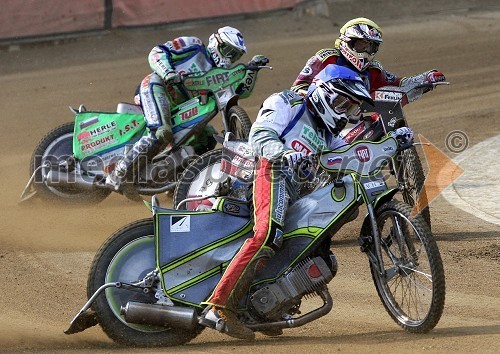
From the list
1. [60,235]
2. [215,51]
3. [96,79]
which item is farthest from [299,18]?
[60,235]

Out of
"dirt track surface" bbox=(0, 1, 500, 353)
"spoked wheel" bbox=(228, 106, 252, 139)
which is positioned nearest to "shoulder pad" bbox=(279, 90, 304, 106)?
"dirt track surface" bbox=(0, 1, 500, 353)

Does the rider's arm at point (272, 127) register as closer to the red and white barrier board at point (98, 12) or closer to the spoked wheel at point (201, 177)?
the spoked wheel at point (201, 177)

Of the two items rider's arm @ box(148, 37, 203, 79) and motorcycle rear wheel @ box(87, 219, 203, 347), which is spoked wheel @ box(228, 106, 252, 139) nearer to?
rider's arm @ box(148, 37, 203, 79)

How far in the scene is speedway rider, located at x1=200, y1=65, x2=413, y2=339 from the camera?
246 inches

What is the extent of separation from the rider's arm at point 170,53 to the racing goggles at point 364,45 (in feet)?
5.98

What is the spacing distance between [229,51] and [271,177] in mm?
4326

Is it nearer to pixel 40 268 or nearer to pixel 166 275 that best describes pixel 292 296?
pixel 166 275

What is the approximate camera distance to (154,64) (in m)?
10.5

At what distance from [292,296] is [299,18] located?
14.0 m

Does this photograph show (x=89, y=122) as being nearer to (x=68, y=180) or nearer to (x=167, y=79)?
(x=68, y=180)

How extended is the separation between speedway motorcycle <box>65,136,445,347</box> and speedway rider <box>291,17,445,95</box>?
336 centimetres

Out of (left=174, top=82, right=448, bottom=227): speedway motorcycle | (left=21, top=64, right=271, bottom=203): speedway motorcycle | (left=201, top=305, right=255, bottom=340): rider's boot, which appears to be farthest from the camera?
(left=21, top=64, right=271, bottom=203): speedway motorcycle

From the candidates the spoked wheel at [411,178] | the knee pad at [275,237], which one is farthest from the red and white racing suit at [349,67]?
the knee pad at [275,237]

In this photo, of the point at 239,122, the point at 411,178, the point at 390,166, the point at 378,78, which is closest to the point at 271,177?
the point at 411,178
